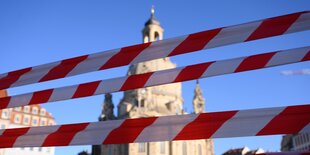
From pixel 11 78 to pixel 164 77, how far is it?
258cm

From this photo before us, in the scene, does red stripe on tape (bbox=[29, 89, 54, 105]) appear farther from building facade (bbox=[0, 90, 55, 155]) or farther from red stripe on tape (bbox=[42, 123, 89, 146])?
building facade (bbox=[0, 90, 55, 155])

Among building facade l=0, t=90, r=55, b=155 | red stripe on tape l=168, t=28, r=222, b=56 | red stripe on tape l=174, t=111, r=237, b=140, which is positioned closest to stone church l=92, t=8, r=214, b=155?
building facade l=0, t=90, r=55, b=155

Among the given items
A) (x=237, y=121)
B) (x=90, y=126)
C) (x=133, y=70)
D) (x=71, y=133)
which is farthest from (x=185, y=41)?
(x=133, y=70)

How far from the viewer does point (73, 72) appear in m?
4.50

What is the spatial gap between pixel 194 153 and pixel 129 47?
4554 cm

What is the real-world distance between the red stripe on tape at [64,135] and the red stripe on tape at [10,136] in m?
0.51

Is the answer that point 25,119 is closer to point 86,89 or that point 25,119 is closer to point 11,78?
point 11,78

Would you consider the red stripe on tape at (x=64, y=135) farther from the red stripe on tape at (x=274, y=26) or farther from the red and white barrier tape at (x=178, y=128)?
the red stripe on tape at (x=274, y=26)

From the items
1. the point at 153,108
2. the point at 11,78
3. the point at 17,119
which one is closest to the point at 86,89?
the point at 11,78

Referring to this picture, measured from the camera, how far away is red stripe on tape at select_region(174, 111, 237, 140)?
11.1 feet

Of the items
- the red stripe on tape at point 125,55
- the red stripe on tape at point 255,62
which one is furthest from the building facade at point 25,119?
the red stripe on tape at point 255,62

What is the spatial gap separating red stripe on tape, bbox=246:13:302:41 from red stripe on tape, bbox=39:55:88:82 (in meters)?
2.38

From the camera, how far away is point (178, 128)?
3525 mm

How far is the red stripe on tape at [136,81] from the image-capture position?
407 cm
